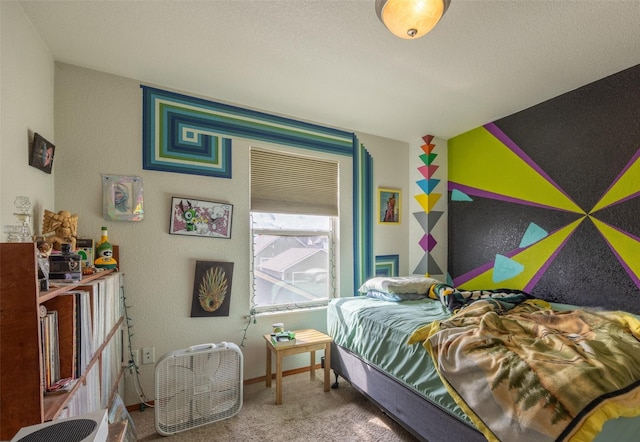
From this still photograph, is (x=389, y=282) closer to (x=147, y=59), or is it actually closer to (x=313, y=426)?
(x=313, y=426)

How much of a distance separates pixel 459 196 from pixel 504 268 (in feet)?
2.82

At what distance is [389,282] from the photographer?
266cm

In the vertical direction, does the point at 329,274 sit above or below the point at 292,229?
below

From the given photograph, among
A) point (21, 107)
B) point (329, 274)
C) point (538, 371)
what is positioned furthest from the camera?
point (329, 274)

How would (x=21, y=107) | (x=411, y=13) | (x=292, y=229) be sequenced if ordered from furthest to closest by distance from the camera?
(x=292, y=229)
(x=21, y=107)
(x=411, y=13)

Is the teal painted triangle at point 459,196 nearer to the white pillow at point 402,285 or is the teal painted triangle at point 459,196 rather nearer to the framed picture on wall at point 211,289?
the white pillow at point 402,285

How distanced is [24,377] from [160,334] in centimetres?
149

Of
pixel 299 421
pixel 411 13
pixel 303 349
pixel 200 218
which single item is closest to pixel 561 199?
pixel 411 13

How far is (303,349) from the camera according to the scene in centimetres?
234

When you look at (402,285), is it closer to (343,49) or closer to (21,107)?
(343,49)

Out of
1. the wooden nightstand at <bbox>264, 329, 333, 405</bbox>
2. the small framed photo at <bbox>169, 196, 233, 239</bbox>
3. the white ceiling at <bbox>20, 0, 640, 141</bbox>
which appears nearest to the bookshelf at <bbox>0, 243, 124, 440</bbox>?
the small framed photo at <bbox>169, 196, 233, 239</bbox>

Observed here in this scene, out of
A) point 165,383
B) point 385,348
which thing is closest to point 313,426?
point 385,348

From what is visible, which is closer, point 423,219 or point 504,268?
point 504,268

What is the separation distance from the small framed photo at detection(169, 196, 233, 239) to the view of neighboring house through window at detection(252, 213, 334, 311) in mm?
294
